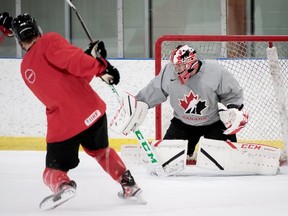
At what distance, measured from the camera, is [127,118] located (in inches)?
127

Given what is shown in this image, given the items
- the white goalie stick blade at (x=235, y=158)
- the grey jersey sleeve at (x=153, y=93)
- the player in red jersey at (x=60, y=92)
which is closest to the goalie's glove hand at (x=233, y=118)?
the white goalie stick blade at (x=235, y=158)

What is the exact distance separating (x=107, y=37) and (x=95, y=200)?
365 centimetres

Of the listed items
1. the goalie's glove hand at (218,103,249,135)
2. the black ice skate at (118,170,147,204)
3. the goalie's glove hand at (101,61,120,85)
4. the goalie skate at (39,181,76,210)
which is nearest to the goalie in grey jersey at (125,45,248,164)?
the goalie's glove hand at (218,103,249,135)

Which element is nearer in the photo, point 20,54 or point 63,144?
point 63,144

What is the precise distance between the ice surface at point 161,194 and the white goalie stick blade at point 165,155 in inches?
2.3

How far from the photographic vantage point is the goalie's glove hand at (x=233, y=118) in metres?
3.26

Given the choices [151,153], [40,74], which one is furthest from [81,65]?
[151,153]

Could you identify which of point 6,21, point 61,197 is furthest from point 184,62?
point 61,197

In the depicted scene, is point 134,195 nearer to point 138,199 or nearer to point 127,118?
point 138,199

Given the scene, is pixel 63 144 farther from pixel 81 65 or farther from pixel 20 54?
pixel 20 54

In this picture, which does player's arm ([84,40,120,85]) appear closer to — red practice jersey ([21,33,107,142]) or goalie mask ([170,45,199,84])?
red practice jersey ([21,33,107,142])

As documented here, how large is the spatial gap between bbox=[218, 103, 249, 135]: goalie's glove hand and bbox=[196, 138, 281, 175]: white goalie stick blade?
6.5 inches

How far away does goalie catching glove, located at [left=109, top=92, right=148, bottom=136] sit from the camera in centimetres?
322

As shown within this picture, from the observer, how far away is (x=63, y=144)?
8.35ft
